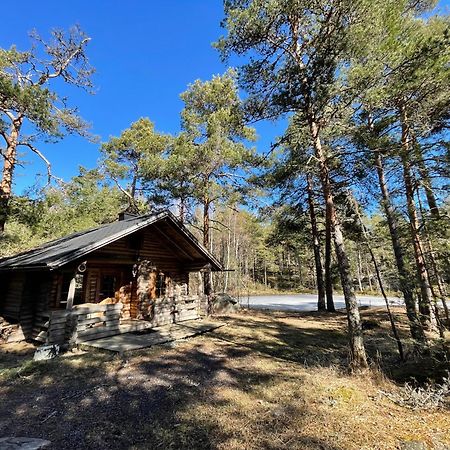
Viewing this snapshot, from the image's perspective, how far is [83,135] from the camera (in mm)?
12422

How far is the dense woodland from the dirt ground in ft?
4.55

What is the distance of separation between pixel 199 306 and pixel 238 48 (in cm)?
1096

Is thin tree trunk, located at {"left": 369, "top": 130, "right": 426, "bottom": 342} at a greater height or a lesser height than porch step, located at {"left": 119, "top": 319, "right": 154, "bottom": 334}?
greater

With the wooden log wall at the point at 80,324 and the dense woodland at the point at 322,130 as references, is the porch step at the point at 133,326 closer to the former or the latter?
the wooden log wall at the point at 80,324

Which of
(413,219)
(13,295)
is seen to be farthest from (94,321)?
(413,219)

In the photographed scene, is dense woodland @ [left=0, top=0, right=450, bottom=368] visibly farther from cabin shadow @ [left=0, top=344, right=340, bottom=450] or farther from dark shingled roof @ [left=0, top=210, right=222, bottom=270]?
cabin shadow @ [left=0, top=344, right=340, bottom=450]

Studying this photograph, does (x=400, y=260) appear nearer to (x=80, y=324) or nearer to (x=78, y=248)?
(x=78, y=248)

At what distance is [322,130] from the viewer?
960 cm

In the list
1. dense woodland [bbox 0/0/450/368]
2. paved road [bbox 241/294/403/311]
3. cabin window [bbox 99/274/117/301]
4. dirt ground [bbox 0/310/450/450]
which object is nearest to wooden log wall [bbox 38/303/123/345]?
dirt ground [bbox 0/310/450/450]

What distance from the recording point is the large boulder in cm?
1658

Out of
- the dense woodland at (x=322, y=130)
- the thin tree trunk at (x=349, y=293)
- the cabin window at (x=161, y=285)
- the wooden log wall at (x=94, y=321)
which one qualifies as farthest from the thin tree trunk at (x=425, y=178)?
the cabin window at (x=161, y=285)

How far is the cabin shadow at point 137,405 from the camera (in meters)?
4.30

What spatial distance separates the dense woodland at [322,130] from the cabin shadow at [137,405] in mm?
3287

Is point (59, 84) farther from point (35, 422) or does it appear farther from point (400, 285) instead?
point (400, 285)
